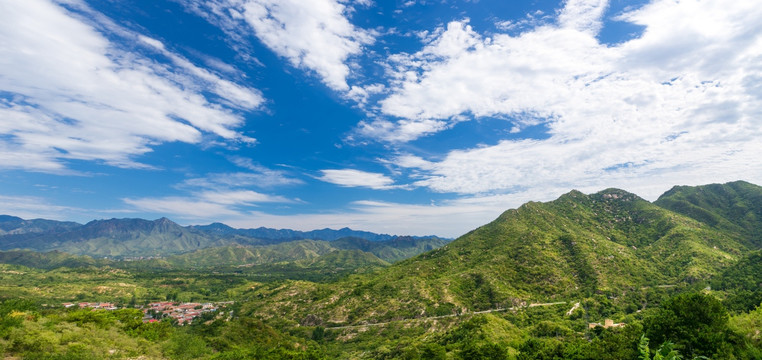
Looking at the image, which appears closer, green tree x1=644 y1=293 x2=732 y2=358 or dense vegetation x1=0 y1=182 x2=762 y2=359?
green tree x1=644 y1=293 x2=732 y2=358

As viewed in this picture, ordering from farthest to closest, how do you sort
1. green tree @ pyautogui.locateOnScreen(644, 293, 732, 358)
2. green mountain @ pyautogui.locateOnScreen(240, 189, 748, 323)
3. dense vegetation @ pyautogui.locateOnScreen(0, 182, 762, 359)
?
green mountain @ pyautogui.locateOnScreen(240, 189, 748, 323) < dense vegetation @ pyautogui.locateOnScreen(0, 182, 762, 359) < green tree @ pyautogui.locateOnScreen(644, 293, 732, 358)

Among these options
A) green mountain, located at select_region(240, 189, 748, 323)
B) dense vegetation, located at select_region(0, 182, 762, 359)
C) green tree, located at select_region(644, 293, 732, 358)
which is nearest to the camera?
green tree, located at select_region(644, 293, 732, 358)

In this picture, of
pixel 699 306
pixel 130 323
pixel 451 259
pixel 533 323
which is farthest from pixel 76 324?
pixel 451 259

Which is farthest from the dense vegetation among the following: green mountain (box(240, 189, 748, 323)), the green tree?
green mountain (box(240, 189, 748, 323))

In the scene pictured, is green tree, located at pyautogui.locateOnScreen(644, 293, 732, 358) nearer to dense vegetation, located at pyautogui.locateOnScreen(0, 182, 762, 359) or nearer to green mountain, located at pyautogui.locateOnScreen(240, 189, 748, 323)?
dense vegetation, located at pyautogui.locateOnScreen(0, 182, 762, 359)

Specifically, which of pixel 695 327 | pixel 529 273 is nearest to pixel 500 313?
pixel 529 273

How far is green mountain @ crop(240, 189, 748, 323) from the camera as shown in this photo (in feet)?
456

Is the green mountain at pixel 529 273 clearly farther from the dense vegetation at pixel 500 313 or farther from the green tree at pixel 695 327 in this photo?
the green tree at pixel 695 327

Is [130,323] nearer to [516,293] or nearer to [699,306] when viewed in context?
[699,306]

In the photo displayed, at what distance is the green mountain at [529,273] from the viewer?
13888cm

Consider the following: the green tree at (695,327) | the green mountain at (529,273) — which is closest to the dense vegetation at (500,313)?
the green tree at (695,327)

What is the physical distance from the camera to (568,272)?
153m

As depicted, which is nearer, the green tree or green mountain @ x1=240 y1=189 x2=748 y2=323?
the green tree

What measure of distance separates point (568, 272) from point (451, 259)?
63.5m
